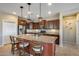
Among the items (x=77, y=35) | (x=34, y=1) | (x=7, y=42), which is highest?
(x=34, y=1)

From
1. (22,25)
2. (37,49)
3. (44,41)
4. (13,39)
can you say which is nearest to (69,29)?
(44,41)

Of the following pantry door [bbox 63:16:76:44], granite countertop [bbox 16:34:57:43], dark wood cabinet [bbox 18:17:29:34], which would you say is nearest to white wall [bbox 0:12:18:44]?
dark wood cabinet [bbox 18:17:29:34]

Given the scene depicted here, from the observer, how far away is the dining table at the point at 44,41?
2.35 meters

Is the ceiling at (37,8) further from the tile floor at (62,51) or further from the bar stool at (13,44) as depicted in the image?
the tile floor at (62,51)

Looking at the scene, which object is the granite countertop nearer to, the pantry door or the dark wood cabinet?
the dark wood cabinet

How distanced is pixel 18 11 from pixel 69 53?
1.41 meters

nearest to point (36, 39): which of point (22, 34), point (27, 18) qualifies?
Answer: point (22, 34)

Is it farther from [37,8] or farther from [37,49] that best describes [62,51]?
[37,8]

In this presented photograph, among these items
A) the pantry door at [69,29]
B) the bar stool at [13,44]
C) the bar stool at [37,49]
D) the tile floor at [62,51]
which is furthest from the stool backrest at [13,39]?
the pantry door at [69,29]

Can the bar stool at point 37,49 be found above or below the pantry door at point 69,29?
below

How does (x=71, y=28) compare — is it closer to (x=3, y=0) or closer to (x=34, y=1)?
(x=34, y=1)

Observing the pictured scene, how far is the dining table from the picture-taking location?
2352 mm

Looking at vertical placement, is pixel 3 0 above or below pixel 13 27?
above

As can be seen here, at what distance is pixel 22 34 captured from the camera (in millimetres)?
2396
